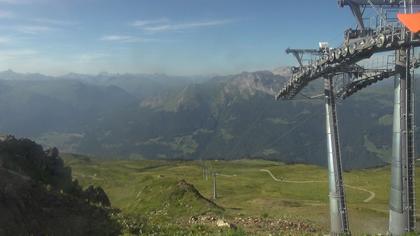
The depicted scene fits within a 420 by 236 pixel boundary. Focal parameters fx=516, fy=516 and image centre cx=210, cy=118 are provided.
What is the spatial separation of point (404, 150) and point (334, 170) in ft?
32.6

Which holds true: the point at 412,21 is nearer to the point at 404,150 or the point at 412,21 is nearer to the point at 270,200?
the point at 404,150

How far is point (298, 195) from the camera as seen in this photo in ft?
427

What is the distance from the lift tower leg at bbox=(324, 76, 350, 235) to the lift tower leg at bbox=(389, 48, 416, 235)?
854 centimetres

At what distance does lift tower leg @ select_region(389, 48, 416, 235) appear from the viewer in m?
33.8

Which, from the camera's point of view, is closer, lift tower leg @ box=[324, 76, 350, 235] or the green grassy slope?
lift tower leg @ box=[324, 76, 350, 235]

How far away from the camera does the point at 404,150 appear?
33875mm

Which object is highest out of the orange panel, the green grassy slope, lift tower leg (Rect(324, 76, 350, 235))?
the orange panel

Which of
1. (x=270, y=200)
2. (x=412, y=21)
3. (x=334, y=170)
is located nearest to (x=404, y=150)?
(x=412, y=21)

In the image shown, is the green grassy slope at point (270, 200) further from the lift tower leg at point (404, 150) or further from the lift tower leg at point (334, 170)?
the lift tower leg at point (404, 150)

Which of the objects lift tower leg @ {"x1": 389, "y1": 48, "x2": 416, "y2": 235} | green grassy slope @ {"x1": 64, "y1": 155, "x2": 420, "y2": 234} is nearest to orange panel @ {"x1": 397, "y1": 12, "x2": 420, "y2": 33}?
lift tower leg @ {"x1": 389, "y1": 48, "x2": 416, "y2": 235}

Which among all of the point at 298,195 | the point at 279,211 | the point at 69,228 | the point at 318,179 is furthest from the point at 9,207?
the point at 318,179

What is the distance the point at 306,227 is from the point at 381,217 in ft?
83.5

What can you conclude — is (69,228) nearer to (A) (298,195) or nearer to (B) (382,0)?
(B) (382,0)

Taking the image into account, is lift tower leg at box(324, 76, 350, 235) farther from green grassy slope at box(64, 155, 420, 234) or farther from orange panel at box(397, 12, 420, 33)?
orange panel at box(397, 12, 420, 33)
